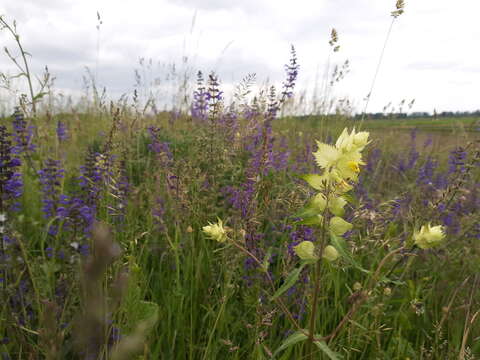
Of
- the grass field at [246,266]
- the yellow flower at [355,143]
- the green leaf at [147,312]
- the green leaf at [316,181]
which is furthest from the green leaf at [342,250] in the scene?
the green leaf at [147,312]

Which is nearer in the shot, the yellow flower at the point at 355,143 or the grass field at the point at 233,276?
the yellow flower at the point at 355,143

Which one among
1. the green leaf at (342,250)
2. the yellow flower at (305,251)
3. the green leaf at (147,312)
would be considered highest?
the green leaf at (342,250)

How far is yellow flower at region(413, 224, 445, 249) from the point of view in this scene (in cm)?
95

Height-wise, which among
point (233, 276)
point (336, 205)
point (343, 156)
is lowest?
point (233, 276)

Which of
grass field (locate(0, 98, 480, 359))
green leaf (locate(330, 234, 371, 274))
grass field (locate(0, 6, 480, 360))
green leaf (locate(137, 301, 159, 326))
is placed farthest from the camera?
green leaf (locate(137, 301, 159, 326))

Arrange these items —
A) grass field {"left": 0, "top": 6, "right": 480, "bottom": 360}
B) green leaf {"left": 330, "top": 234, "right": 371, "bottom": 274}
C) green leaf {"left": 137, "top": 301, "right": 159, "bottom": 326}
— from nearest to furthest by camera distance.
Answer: green leaf {"left": 330, "top": 234, "right": 371, "bottom": 274}
grass field {"left": 0, "top": 6, "right": 480, "bottom": 360}
green leaf {"left": 137, "top": 301, "right": 159, "bottom": 326}

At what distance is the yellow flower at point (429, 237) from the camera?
952mm

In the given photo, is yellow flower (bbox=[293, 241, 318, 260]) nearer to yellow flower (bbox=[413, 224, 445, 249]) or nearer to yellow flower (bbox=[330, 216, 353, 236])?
yellow flower (bbox=[330, 216, 353, 236])

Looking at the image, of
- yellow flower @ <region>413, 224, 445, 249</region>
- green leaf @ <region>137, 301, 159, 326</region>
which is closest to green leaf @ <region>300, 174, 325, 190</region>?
yellow flower @ <region>413, 224, 445, 249</region>

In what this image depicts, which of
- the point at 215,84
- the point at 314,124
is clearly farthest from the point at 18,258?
the point at 314,124

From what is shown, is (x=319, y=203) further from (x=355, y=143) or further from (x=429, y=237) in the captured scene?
(x=429, y=237)

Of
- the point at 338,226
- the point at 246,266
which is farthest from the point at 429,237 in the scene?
the point at 246,266

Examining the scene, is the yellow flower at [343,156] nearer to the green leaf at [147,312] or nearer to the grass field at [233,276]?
the grass field at [233,276]

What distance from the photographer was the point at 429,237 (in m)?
0.97
